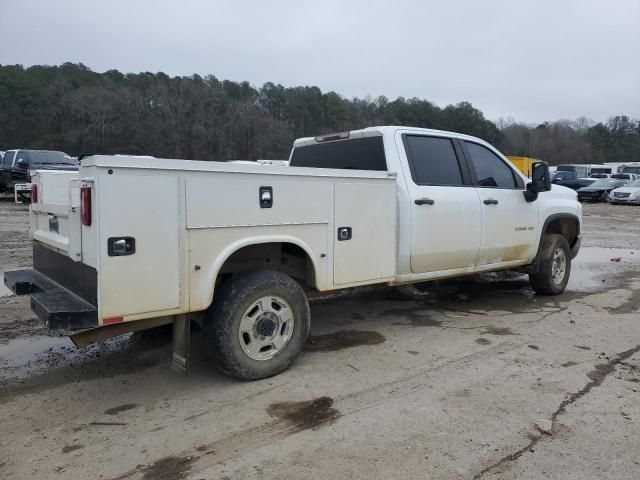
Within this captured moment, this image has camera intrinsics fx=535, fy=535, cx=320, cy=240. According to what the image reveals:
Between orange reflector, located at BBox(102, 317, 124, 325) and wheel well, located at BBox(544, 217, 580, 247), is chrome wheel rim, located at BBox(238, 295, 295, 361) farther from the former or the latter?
wheel well, located at BBox(544, 217, 580, 247)

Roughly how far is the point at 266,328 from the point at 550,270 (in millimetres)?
4446

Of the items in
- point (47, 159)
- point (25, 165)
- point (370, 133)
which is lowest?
point (370, 133)

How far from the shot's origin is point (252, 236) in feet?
12.8

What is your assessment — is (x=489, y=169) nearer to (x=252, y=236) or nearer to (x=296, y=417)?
(x=252, y=236)

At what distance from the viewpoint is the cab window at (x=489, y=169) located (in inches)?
232

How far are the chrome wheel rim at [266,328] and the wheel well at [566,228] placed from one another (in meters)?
4.28

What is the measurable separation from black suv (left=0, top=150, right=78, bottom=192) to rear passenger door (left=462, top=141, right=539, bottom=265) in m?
15.9

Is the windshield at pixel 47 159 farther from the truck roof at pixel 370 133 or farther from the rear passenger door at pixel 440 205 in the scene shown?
the rear passenger door at pixel 440 205

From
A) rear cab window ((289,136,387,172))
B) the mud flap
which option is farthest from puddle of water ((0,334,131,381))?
rear cab window ((289,136,387,172))

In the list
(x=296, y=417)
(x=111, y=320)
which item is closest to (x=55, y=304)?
(x=111, y=320)

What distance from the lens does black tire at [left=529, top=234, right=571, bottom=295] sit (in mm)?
6859

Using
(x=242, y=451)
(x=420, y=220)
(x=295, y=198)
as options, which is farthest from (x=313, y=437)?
(x=420, y=220)

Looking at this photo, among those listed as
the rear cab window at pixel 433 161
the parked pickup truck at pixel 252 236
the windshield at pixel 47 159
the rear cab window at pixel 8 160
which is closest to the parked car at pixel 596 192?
the windshield at pixel 47 159

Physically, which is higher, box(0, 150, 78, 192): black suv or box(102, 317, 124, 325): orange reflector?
box(0, 150, 78, 192): black suv
